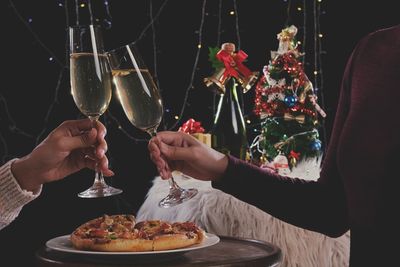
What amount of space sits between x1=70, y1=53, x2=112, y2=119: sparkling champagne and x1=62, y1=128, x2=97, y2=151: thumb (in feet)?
0.13

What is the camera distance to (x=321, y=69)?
3830mm

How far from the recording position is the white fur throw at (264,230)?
7.47 feet

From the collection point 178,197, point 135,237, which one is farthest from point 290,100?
point 135,237

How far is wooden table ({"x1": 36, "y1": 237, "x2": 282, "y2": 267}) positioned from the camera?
1564 mm

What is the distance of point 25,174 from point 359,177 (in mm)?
682

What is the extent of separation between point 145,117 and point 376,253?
506mm

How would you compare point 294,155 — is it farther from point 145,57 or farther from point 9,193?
point 9,193

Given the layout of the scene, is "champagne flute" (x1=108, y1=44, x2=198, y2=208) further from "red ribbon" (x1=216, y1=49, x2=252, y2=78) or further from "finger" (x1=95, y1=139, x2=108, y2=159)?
"red ribbon" (x1=216, y1=49, x2=252, y2=78)

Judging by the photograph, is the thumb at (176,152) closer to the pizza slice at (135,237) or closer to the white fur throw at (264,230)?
the pizza slice at (135,237)

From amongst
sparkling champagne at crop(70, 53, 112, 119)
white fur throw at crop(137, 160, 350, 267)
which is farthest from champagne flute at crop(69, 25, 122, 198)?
white fur throw at crop(137, 160, 350, 267)

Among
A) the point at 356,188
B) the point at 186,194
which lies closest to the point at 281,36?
the point at 186,194

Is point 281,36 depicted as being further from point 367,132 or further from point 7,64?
point 367,132

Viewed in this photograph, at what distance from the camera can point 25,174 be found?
5.27 ft

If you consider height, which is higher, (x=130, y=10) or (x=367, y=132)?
(x=130, y=10)
